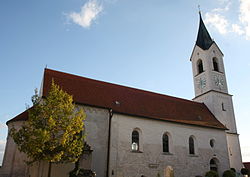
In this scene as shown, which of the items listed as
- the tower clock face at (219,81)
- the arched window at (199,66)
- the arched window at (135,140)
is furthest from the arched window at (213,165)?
the arched window at (199,66)

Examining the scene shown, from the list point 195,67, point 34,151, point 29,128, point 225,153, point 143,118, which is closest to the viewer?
point 34,151

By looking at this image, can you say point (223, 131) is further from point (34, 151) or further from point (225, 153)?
point (34, 151)

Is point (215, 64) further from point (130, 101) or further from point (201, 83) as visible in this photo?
point (130, 101)

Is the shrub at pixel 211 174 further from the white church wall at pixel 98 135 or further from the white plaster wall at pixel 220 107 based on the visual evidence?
the white church wall at pixel 98 135

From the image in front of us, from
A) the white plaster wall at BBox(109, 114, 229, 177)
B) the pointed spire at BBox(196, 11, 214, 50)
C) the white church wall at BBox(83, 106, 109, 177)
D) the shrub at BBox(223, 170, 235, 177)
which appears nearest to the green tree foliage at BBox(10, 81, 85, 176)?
the white church wall at BBox(83, 106, 109, 177)

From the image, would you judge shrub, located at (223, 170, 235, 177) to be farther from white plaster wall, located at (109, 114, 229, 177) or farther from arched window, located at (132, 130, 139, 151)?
arched window, located at (132, 130, 139, 151)

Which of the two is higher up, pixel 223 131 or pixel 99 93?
pixel 99 93

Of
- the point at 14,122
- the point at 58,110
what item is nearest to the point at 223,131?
the point at 58,110

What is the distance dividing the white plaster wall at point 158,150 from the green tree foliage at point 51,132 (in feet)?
15.5

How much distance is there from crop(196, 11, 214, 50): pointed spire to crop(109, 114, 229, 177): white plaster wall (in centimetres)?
1164

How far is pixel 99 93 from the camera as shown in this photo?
70.0 feet

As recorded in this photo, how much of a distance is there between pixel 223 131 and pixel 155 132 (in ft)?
28.7

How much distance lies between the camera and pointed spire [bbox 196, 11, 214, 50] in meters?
30.4

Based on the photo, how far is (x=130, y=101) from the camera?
72.8 ft
